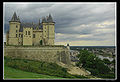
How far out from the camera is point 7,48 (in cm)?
1544

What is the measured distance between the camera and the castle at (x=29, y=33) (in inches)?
690

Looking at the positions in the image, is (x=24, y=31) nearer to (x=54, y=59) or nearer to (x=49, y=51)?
(x=49, y=51)

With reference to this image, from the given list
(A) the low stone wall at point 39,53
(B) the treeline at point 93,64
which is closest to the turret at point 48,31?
(A) the low stone wall at point 39,53

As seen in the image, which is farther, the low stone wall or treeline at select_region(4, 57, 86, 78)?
the low stone wall

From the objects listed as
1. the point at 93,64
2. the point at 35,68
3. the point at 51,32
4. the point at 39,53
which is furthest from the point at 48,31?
the point at 93,64

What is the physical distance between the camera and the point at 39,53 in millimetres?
16250

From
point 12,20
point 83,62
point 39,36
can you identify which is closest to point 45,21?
point 39,36

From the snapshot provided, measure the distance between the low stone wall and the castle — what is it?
6.09 feet

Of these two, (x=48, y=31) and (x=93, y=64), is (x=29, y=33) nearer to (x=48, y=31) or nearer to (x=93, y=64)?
(x=48, y=31)

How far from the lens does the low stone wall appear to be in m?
15.6

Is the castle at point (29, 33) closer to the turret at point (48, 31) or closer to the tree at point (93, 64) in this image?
the turret at point (48, 31)

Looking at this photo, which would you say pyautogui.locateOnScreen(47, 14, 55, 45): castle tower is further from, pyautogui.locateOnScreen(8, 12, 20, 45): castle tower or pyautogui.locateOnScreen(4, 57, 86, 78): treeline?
pyautogui.locateOnScreen(8, 12, 20, 45): castle tower

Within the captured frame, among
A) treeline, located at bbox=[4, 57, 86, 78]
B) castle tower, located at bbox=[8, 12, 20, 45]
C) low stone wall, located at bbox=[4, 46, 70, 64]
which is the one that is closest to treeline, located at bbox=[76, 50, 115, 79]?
low stone wall, located at bbox=[4, 46, 70, 64]

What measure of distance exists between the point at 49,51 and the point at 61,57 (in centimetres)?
213
